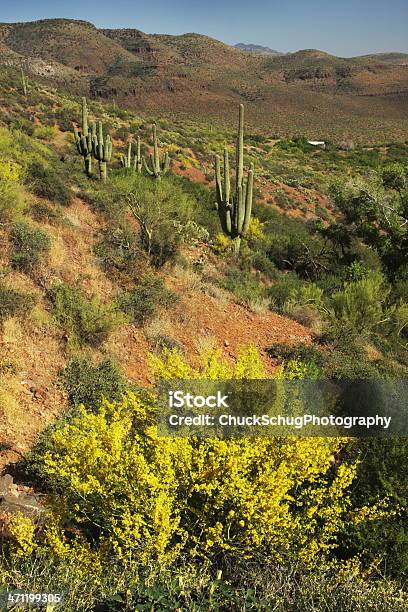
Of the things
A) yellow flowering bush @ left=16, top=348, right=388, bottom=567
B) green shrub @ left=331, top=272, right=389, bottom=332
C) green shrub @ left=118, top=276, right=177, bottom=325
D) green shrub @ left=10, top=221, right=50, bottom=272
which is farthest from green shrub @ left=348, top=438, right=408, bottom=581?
green shrub @ left=10, top=221, right=50, bottom=272

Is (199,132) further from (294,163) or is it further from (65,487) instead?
(65,487)

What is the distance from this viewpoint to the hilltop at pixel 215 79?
67.4 metres

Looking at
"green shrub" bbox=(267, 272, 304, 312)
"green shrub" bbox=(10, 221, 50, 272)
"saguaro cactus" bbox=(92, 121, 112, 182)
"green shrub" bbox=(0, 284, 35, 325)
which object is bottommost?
"green shrub" bbox=(267, 272, 304, 312)

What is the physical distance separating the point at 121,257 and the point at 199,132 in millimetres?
33521

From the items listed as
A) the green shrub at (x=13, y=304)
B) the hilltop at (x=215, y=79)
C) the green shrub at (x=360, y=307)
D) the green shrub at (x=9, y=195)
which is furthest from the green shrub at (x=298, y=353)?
the hilltop at (x=215, y=79)

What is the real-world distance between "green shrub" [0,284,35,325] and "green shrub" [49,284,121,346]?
48 centimetres

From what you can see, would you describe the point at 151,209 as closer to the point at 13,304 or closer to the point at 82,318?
the point at 82,318

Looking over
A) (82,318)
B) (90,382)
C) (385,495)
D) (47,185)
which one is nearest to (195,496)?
(385,495)

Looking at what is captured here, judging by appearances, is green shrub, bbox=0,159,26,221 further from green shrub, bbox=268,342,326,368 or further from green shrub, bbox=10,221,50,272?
green shrub, bbox=268,342,326,368

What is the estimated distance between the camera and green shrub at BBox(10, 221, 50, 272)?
898 centimetres

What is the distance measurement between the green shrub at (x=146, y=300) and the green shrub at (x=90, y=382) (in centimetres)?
174

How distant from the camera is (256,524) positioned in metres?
3.85

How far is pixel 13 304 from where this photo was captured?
25.1 ft

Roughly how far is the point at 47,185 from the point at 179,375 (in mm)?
9712
